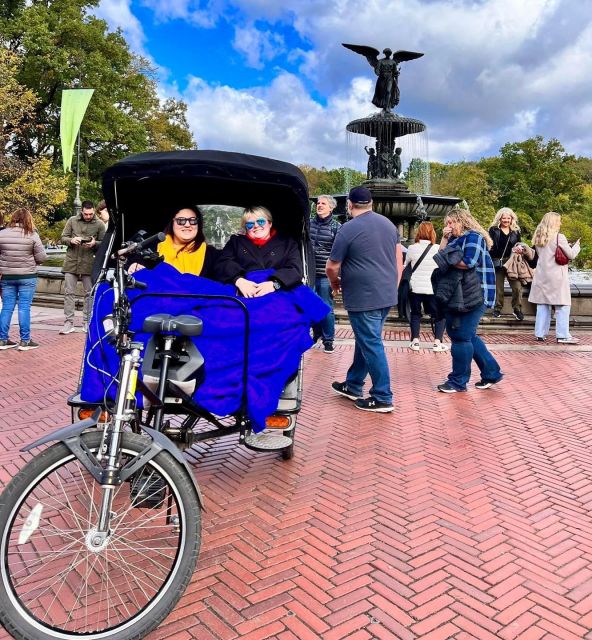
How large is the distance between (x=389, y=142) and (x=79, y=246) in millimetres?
11663

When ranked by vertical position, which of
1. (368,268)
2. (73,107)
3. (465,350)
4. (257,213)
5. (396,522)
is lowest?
(396,522)

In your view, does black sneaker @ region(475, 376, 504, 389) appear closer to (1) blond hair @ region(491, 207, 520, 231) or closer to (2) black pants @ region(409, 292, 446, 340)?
(2) black pants @ region(409, 292, 446, 340)

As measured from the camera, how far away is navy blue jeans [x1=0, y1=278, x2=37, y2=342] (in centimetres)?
891

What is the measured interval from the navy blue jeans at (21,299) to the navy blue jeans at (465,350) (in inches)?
236

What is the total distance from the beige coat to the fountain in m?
6.25

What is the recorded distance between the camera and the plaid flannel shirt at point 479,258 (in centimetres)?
643

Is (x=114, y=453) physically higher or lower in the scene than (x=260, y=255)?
lower

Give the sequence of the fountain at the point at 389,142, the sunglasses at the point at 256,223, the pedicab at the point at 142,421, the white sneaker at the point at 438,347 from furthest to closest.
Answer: the fountain at the point at 389,142, the white sneaker at the point at 438,347, the sunglasses at the point at 256,223, the pedicab at the point at 142,421

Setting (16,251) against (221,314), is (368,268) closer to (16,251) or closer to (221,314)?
(221,314)

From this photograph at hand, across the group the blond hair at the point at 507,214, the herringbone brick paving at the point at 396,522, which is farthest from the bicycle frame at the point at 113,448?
the blond hair at the point at 507,214

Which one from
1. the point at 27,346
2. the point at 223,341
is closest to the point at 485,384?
the point at 223,341

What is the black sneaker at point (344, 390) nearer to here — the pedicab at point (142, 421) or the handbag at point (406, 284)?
the pedicab at point (142, 421)

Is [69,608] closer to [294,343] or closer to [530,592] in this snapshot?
[294,343]

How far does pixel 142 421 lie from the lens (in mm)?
3453
